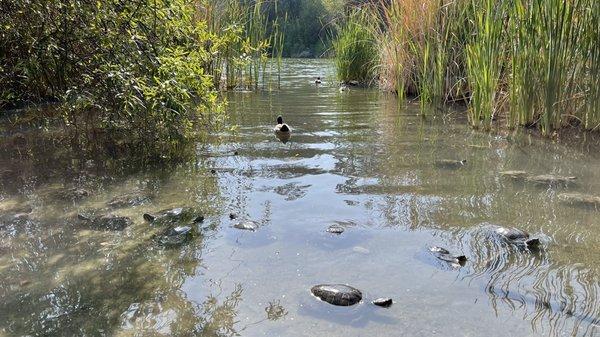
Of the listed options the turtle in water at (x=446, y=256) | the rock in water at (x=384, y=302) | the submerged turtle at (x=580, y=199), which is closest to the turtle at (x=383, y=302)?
the rock in water at (x=384, y=302)

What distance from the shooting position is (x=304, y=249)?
2.60 meters

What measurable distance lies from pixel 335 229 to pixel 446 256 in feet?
2.07

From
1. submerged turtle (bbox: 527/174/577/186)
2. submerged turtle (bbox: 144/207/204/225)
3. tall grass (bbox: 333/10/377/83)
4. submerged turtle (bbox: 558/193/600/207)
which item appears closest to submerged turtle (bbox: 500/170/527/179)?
submerged turtle (bbox: 527/174/577/186)

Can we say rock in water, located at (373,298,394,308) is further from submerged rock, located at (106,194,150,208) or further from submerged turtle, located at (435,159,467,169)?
submerged turtle, located at (435,159,467,169)

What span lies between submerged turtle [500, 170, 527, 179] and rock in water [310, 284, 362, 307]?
7.45ft

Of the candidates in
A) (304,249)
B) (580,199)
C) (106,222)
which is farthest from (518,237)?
(106,222)

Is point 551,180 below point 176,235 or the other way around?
the other way around

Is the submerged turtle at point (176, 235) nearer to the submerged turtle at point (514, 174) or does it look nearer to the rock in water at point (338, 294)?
the rock in water at point (338, 294)

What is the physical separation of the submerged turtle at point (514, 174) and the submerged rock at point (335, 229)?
1745 millimetres

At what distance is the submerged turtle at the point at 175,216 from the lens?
2943mm

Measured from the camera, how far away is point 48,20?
3.84 meters

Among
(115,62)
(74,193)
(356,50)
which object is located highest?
(356,50)

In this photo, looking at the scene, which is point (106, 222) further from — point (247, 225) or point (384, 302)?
point (384, 302)

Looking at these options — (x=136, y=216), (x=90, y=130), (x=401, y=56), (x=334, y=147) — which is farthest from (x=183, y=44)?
(x=401, y=56)
